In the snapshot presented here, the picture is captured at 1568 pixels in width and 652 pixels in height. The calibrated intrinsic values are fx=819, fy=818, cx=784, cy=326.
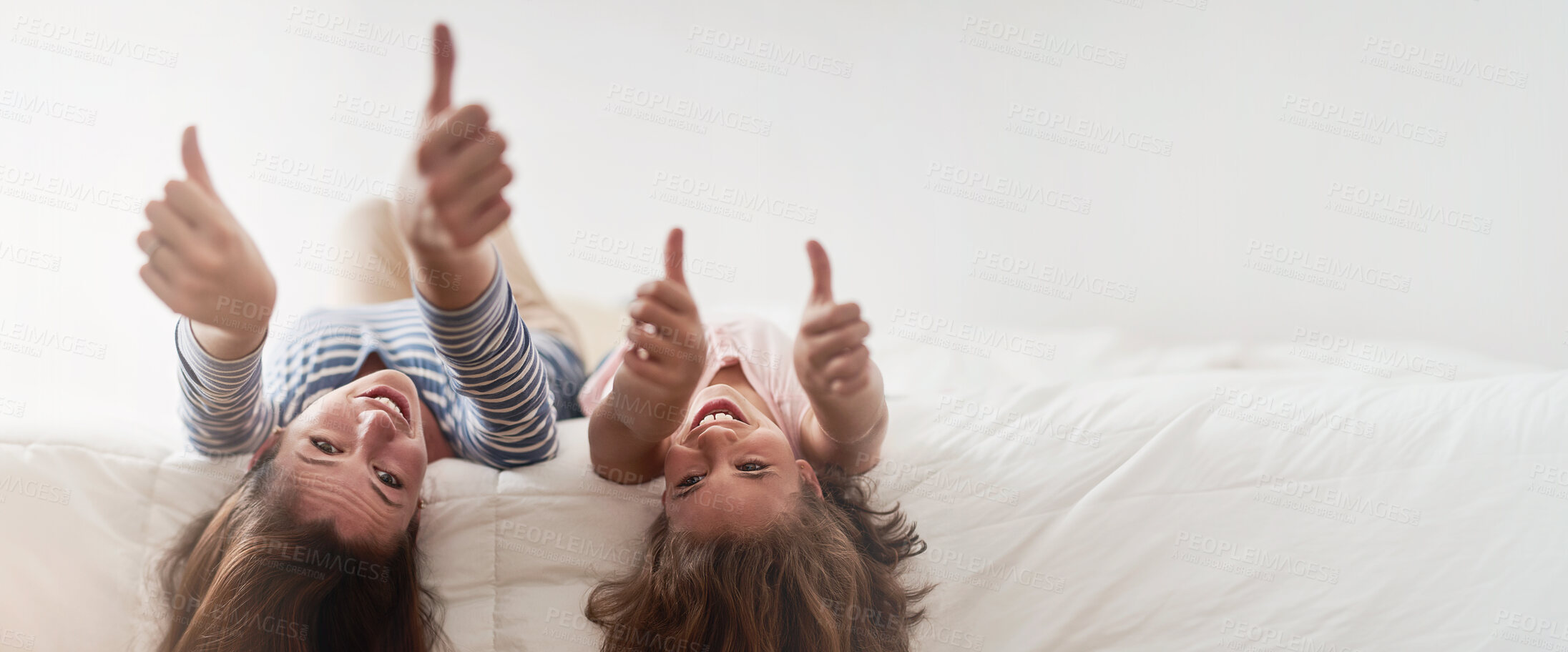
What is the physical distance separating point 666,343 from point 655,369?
33mm

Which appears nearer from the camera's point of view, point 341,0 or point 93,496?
point 93,496

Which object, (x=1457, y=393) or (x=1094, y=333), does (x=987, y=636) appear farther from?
(x=1094, y=333)

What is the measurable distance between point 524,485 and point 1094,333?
1.06 m

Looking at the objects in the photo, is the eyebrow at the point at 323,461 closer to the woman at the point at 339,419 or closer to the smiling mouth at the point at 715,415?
the woman at the point at 339,419

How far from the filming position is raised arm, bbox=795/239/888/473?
808mm

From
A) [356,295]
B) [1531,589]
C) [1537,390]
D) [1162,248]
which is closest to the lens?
[1531,589]

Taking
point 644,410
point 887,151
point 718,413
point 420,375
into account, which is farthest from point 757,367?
point 887,151

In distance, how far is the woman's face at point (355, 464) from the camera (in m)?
0.84

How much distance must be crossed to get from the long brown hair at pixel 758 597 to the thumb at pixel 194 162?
0.54 meters

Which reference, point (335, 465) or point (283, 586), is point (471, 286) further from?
point (283, 586)

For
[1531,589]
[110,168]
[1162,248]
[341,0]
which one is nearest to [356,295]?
[110,168]

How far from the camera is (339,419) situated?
0.86 metres

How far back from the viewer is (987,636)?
35.7 inches

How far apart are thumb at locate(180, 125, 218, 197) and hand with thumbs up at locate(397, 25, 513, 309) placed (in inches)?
8.0
